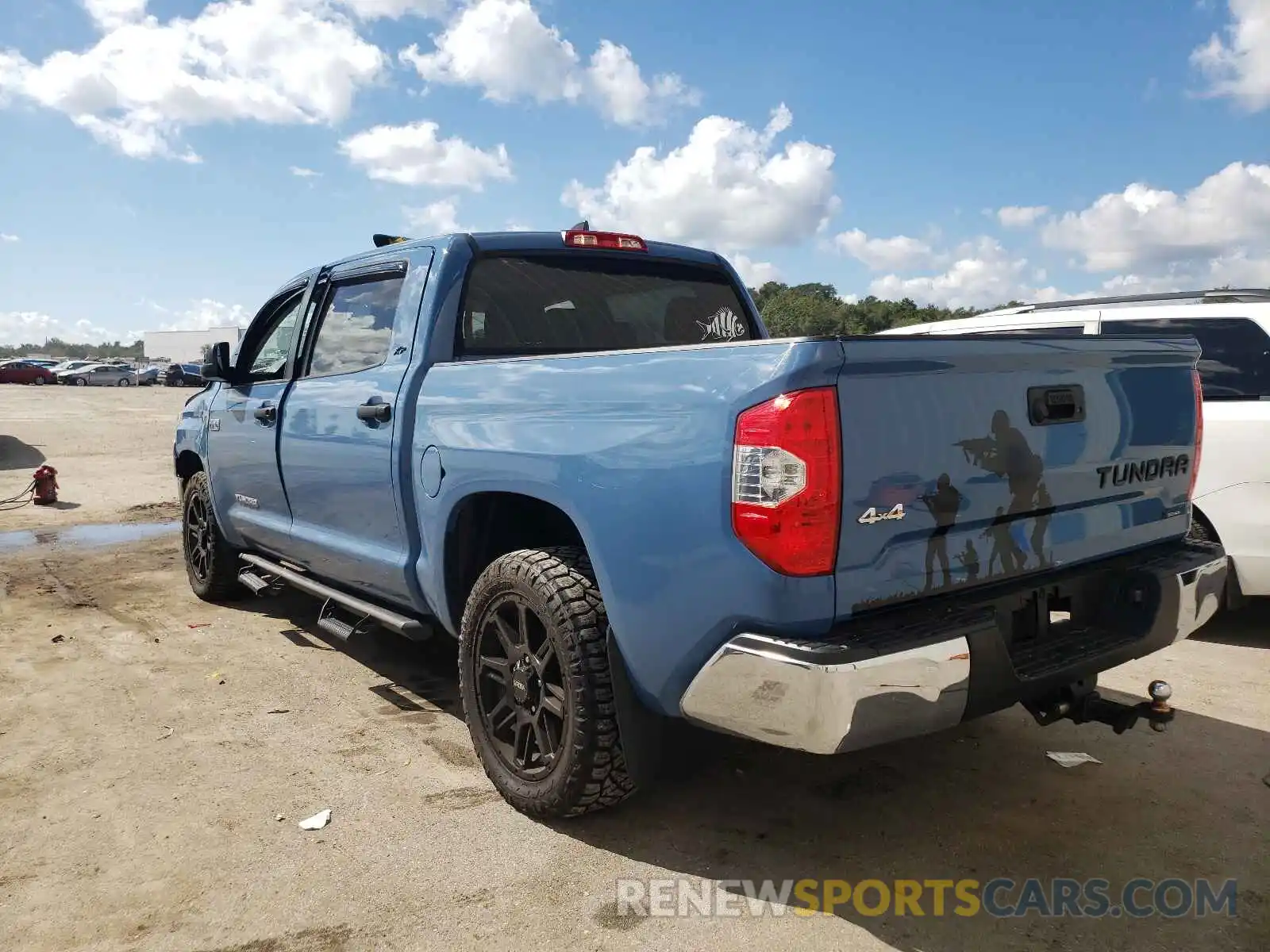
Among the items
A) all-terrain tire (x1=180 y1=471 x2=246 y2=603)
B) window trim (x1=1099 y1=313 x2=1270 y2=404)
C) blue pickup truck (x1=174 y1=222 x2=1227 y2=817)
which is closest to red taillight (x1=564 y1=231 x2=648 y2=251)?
blue pickup truck (x1=174 y1=222 x2=1227 y2=817)

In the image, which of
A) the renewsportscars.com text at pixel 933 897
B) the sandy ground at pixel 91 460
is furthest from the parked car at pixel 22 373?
the renewsportscars.com text at pixel 933 897

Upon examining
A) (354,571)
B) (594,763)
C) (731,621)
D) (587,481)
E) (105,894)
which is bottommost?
(105,894)

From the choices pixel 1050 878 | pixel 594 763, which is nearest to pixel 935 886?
pixel 1050 878

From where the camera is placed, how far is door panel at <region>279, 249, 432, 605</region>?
147 inches

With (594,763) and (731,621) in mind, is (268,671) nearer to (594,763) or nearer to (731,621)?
(594,763)

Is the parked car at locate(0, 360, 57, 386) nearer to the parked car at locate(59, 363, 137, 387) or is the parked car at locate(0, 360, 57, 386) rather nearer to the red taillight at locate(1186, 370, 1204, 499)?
the parked car at locate(59, 363, 137, 387)

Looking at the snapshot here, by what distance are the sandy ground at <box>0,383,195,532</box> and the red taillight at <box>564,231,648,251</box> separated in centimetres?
735

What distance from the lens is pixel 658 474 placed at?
2.47m

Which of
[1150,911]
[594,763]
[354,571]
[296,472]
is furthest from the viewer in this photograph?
[296,472]

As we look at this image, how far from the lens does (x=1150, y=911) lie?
2.58m

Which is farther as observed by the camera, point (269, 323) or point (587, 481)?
point (269, 323)

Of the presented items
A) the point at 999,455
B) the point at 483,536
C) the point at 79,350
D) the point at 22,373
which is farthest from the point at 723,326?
the point at 79,350

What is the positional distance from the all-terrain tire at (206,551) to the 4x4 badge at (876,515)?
15.3ft

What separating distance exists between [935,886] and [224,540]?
4667 mm
